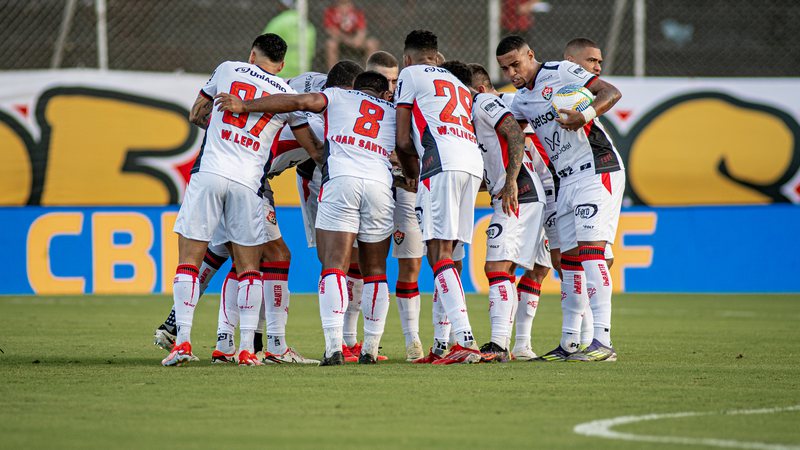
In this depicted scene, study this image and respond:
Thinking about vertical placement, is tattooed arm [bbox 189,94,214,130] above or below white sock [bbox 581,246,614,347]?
above

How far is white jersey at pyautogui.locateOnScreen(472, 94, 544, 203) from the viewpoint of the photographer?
8.45 m

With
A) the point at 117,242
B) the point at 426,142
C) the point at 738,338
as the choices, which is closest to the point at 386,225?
the point at 426,142

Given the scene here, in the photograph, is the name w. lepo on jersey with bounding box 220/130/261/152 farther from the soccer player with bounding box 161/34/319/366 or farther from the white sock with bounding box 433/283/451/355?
the white sock with bounding box 433/283/451/355

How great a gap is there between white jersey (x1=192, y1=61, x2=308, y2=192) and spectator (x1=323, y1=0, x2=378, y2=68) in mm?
8459

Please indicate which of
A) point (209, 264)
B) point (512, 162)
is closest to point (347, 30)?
point (209, 264)

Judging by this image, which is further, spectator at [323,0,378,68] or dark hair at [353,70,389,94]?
spectator at [323,0,378,68]

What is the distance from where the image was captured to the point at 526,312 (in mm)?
8781

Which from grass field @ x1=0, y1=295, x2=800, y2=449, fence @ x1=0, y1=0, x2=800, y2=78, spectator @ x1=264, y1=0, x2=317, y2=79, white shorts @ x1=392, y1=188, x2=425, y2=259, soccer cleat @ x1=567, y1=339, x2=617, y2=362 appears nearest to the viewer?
grass field @ x1=0, y1=295, x2=800, y2=449

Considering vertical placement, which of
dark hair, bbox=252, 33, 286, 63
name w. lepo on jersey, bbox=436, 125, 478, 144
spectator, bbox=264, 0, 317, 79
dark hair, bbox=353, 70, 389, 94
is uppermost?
spectator, bbox=264, 0, 317, 79

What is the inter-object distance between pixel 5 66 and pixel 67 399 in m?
11.3

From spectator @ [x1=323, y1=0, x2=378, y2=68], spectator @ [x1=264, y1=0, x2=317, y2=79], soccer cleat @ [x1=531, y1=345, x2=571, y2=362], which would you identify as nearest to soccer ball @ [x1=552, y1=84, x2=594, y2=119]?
soccer cleat @ [x1=531, y1=345, x2=571, y2=362]

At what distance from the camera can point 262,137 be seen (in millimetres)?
8250

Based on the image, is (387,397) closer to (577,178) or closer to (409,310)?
(409,310)

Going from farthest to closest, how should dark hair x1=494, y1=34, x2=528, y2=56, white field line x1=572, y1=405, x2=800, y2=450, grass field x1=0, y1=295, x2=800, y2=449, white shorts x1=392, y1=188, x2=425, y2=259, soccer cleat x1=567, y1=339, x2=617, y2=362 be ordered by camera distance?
1. white shorts x1=392, y1=188, x2=425, y2=259
2. dark hair x1=494, y1=34, x2=528, y2=56
3. soccer cleat x1=567, y1=339, x2=617, y2=362
4. grass field x1=0, y1=295, x2=800, y2=449
5. white field line x1=572, y1=405, x2=800, y2=450
